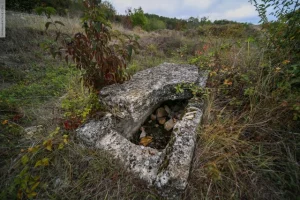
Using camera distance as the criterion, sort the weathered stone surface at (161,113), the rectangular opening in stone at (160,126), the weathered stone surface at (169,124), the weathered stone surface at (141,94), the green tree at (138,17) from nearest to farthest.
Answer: the weathered stone surface at (141,94)
the rectangular opening in stone at (160,126)
the weathered stone surface at (169,124)
the weathered stone surface at (161,113)
the green tree at (138,17)

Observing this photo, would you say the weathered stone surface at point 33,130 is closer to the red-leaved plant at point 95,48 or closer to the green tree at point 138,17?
the red-leaved plant at point 95,48

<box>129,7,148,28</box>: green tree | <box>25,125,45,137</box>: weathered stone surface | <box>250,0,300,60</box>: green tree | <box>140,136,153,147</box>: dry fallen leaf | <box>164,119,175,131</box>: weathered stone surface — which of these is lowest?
<box>25,125,45,137</box>: weathered stone surface

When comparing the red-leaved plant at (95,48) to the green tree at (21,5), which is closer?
the red-leaved plant at (95,48)

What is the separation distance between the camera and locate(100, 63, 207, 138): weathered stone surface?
5.97 ft

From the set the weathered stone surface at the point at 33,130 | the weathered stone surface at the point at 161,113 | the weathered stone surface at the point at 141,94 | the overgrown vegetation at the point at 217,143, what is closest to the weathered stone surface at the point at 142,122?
the weathered stone surface at the point at 141,94

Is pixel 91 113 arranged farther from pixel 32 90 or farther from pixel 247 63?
pixel 247 63

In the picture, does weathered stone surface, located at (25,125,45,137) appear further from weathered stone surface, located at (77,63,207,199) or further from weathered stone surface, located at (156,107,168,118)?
weathered stone surface, located at (156,107,168,118)

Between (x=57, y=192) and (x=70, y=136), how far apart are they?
0.59 meters

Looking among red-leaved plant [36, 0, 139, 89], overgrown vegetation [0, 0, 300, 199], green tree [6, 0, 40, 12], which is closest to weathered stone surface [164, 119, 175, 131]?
overgrown vegetation [0, 0, 300, 199]

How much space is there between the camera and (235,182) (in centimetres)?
135

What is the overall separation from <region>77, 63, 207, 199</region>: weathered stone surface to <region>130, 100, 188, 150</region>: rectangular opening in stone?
0.12 meters

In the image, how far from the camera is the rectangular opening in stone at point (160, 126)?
6.32ft

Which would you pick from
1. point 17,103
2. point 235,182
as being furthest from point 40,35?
point 235,182

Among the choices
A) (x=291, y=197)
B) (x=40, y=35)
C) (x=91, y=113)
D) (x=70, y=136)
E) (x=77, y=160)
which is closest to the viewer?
(x=291, y=197)
